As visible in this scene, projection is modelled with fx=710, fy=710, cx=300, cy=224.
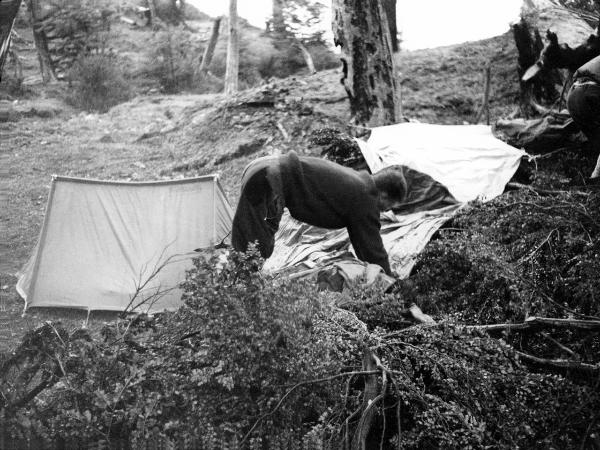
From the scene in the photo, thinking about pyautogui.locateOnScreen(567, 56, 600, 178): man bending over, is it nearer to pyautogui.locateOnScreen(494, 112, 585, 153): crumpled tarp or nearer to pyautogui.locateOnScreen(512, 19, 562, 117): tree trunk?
pyautogui.locateOnScreen(494, 112, 585, 153): crumpled tarp

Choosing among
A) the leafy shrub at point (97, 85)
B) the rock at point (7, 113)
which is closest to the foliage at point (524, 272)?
the rock at point (7, 113)

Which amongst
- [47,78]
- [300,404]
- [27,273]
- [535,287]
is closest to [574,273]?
[535,287]

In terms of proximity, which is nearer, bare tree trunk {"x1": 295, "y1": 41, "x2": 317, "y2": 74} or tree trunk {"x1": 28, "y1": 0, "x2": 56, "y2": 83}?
bare tree trunk {"x1": 295, "y1": 41, "x2": 317, "y2": 74}

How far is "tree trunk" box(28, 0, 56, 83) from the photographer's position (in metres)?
21.8

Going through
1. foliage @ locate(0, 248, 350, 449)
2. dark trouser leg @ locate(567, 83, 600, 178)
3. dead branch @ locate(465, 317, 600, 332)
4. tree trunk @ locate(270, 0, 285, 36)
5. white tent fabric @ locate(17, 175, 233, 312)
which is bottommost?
white tent fabric @ locate(17, 175, 233, 312)

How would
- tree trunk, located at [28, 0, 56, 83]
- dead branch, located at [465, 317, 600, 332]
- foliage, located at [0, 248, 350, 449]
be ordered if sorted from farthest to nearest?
tree trunk, located at [28, 0, 56, 83], dead branch, located at [465, 317, 600, 332], foliage, located at [0, 248, 350, 449]

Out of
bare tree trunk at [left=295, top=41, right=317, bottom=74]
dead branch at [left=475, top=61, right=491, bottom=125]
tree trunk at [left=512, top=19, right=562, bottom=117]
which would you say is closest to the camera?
tree trunk at [left=512, top=19, right=562, bottom=117]

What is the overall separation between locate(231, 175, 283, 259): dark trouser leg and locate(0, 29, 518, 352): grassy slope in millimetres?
4930

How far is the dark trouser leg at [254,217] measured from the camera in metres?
5.57

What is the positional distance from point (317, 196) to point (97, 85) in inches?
640

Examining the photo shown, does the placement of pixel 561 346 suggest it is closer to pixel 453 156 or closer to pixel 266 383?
pixel 266 383

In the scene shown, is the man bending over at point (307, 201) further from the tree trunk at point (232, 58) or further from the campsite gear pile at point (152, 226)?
the tree trunk at point (232, 58)

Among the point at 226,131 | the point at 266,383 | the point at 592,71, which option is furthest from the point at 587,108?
the point at 226,131

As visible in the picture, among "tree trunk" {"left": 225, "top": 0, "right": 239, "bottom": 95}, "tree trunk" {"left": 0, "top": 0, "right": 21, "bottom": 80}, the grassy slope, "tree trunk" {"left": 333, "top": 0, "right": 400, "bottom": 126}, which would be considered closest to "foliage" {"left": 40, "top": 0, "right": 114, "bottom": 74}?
"tree trunk" {"left": 225, "top": 0, "right": 239, "bottom": 95}
